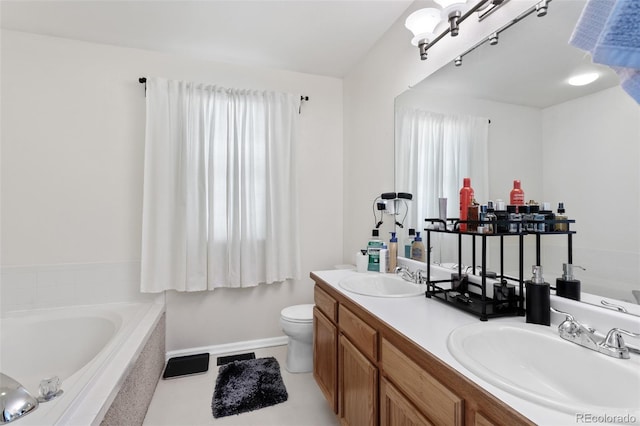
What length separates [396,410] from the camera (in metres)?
1.01

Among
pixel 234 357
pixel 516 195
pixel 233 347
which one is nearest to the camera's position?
pixel 516 195

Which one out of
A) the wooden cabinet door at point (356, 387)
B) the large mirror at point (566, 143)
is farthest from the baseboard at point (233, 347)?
the large mirror at point (566, 143)

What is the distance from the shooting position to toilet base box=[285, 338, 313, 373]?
2.22 meters

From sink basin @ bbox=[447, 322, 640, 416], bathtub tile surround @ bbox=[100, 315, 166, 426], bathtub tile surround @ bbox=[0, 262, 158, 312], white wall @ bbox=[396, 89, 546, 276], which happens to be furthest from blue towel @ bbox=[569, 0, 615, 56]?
bathtub tile surround @ bbox=[0, 262, 158, 312]

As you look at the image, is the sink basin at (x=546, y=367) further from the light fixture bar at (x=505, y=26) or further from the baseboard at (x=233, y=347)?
the baseboard at (x=233, y=347)

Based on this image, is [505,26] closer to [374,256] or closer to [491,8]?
[491,8]

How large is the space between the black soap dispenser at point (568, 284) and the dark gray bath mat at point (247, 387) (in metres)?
1.65

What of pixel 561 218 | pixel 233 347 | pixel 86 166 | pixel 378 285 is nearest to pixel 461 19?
pixel 561 218

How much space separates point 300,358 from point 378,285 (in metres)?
0.93

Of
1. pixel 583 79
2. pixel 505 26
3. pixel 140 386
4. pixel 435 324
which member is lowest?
pixel 140 386

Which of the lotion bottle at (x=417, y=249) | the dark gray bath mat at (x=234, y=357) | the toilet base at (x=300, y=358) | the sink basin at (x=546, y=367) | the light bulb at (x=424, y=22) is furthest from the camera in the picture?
the dark gray bath mat at (x=234, y=357)

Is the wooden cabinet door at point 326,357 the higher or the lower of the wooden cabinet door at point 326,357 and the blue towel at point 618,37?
the lower

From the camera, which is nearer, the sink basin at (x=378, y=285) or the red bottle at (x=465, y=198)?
the red bottle at (x=465, y=198)

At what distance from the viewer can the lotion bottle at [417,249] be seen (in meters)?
1.83
